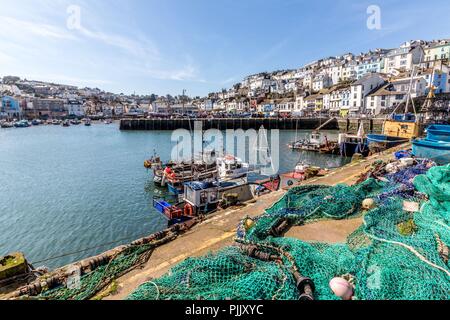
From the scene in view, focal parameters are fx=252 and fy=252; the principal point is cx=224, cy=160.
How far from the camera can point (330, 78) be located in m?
89.2

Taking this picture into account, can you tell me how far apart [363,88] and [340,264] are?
2543 inches

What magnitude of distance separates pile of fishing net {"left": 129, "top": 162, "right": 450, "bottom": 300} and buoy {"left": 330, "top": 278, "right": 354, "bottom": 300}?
9cm

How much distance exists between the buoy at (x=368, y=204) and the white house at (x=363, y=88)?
59069mm

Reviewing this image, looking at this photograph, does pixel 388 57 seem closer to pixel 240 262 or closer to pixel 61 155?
pixel 61 155

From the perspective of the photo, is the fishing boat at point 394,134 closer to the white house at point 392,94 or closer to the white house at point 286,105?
the white house at point 392,94

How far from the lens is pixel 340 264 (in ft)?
13.1

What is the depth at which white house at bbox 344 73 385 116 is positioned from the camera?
58062 mm

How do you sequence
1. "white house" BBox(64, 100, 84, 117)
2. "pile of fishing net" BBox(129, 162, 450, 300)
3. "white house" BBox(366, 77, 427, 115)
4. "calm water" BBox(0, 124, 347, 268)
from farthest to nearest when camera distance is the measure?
"white house" BBox(64, 100, 84, 117) → "white house" BBox(366, 77, 427, 115) → "calm water" BBox(0, 124, 347, 268) → "pile of fishing net" BBox(129, 162, 450, 300)

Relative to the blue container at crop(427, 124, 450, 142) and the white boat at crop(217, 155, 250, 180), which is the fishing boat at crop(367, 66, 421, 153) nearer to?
the blue container at crop(427, 124, 450, 142)

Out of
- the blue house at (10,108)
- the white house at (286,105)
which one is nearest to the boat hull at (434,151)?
the white house at (286,105)

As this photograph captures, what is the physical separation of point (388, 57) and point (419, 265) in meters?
89.8

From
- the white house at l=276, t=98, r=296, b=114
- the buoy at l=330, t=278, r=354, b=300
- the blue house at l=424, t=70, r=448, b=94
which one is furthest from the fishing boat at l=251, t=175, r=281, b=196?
the white house at l=276, t=98, r=296, b=114

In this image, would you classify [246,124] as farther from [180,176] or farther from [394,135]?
[180,176]

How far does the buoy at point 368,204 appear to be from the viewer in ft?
22.5
